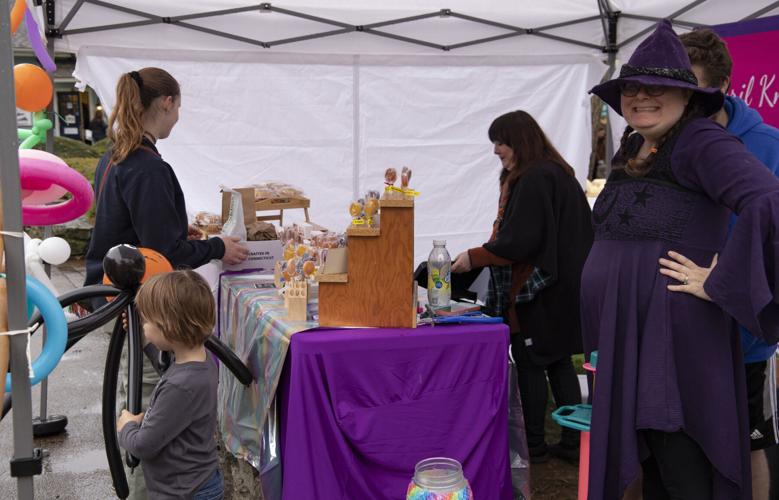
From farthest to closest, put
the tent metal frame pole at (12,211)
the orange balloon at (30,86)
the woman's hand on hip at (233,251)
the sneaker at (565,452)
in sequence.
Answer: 1. the sneaker at (565,452)
2. the woman's hand on hip at (233,251)
3. the orange balloon at (30,86)
4. the tent metal frame pole at (12,211)

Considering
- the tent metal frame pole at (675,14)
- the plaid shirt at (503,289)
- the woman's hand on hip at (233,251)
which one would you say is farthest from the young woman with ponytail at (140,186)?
the tent metal frame pole at (675,14)

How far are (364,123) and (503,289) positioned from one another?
2210 millimetres

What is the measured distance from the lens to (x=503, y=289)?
3.50 meters

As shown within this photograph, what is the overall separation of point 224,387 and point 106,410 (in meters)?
1.36

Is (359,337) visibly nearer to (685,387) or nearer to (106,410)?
(106,410)

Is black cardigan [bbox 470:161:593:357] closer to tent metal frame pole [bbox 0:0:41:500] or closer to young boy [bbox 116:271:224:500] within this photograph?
young boy [bbox 116:271:224:500]

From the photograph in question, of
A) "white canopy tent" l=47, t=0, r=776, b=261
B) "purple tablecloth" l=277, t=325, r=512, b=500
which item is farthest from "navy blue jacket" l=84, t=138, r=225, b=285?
"white canopy tent" l=47, t=0, r=776, b=261

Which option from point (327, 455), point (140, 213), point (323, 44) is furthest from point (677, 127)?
point (323, 44)

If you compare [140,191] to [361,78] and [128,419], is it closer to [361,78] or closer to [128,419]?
[128,419]

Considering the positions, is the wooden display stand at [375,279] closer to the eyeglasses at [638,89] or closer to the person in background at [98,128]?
the eyeglasses at [638,89]

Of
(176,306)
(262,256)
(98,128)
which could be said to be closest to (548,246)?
(262,256)

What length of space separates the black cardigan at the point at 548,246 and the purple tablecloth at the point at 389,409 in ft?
3.06

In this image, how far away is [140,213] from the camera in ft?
8.80

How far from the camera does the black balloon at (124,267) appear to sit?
2082 millimetres
